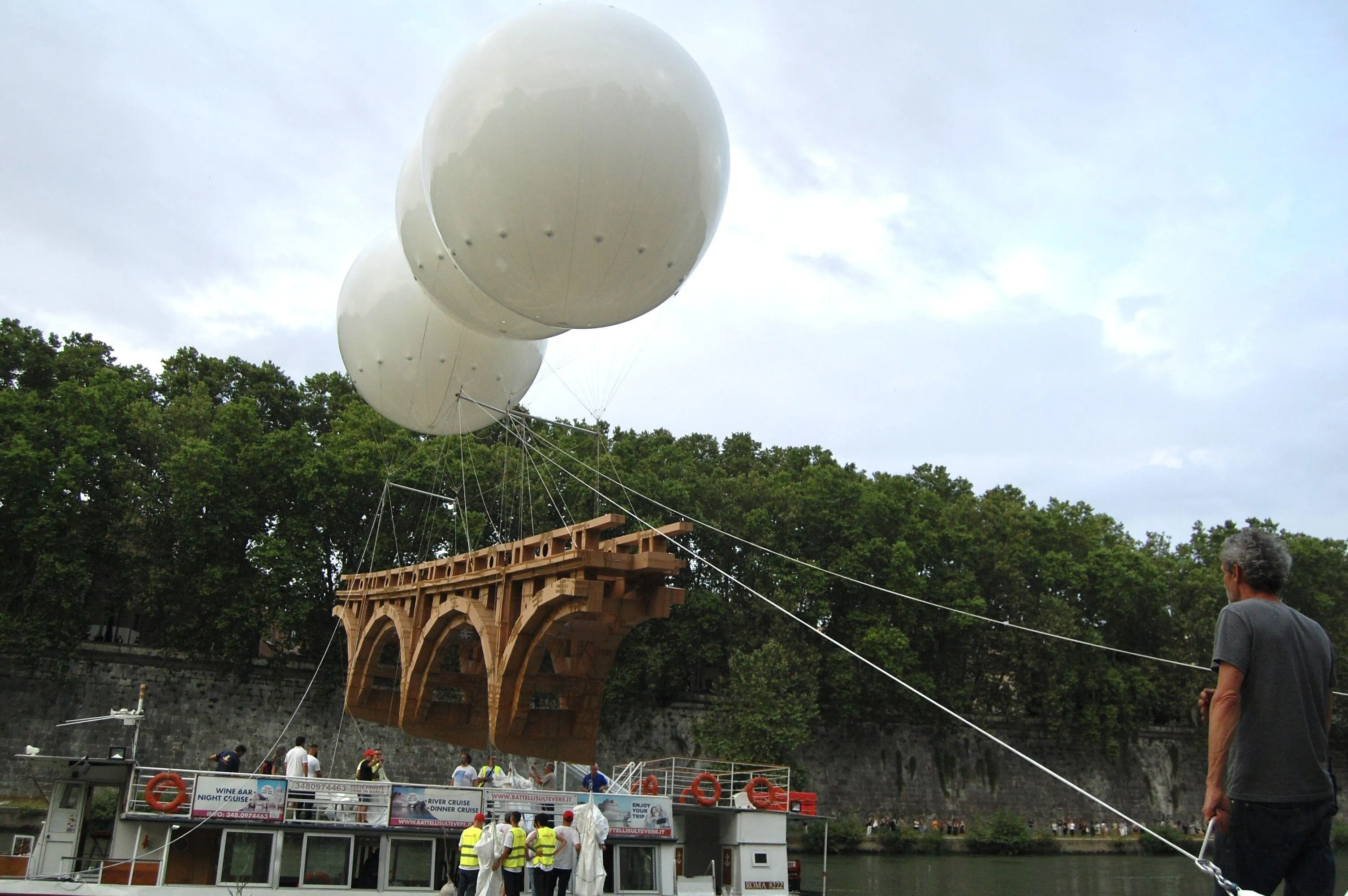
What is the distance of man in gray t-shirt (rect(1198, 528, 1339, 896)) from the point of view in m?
3.94

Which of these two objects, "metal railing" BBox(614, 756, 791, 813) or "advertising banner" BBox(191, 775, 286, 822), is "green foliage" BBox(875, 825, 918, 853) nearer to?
"metal railing" BBox(614, 756, 791, 813)

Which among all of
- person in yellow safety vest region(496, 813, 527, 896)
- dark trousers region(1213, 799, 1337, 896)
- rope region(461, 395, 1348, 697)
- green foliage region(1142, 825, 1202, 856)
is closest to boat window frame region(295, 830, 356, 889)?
person in yellow safety vest region(496, 813, 527, 896)

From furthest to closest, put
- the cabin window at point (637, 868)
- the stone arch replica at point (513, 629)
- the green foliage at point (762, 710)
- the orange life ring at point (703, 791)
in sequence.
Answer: the green foliage at point (762, 710)
the orange life ring at point (703, 791)
the stone arch replica at point (513, 629)
the cabin window at point (637, 868)

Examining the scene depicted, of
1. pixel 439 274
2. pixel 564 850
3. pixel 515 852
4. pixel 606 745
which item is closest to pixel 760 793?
pixel 564 850

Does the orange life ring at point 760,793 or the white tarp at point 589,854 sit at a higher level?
the orange life ring at point 760,793

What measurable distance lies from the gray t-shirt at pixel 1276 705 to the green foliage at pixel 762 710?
41733 mm

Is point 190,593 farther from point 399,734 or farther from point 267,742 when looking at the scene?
point 399,734

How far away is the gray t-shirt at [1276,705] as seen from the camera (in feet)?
13.0

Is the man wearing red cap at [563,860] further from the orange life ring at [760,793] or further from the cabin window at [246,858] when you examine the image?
the orange life ring at [760,793]

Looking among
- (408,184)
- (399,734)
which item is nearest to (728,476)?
(399,734)

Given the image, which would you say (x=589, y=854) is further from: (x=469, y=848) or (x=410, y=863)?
(x=410, y=863)

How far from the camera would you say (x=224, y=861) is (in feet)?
55.0

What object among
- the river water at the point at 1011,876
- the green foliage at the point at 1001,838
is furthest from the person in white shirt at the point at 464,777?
the green foliage at the point at 1001,838

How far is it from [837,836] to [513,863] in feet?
114
